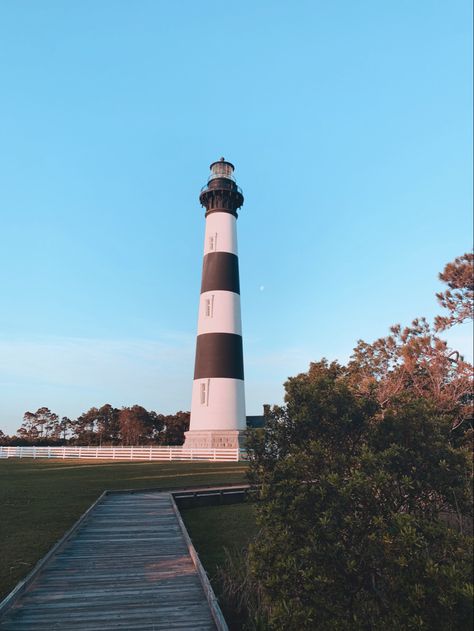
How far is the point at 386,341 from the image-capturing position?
61.8 feet

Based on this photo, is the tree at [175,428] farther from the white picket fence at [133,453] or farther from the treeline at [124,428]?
the white picket fence at [133,453]

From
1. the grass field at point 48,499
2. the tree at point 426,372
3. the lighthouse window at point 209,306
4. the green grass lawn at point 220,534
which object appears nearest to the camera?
the green grass lawn at point 220,534

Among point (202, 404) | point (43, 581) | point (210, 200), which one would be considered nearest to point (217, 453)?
point (202, 404)

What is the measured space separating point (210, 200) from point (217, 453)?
18.5m

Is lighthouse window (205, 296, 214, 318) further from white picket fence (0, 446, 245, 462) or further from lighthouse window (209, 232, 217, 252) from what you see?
white picket fence (0, 446, 245, 462)

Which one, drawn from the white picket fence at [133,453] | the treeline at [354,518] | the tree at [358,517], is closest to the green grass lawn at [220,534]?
the treeline at [354,518]

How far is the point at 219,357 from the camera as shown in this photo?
3059 centimetres

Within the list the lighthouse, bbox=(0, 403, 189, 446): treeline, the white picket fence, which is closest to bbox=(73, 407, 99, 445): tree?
bbox=(0, 403, 189, 446): treeline

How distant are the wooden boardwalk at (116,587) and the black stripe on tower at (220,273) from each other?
22669mm

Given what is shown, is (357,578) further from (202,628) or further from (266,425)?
(266,425)

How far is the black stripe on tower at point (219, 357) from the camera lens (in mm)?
30436

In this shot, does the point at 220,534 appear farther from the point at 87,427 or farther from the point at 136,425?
the point at 87,427

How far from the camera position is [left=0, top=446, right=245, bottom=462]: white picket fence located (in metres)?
29.5

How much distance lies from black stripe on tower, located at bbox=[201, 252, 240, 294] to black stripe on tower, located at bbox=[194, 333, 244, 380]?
349 cm
